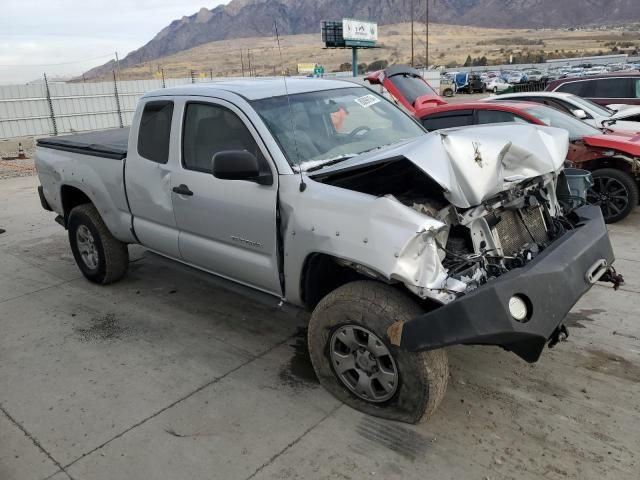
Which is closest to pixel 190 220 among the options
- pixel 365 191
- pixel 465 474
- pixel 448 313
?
pixel 365 191

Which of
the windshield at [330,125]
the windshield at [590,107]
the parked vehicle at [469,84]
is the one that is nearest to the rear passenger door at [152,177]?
the windshield at [330,125]

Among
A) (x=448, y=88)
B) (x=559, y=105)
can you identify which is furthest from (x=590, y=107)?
(x=448, y=88)

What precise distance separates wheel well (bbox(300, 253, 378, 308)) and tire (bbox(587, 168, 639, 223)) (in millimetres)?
4293

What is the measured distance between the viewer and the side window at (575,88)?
11.6 m

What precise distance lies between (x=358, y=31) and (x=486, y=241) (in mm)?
51720

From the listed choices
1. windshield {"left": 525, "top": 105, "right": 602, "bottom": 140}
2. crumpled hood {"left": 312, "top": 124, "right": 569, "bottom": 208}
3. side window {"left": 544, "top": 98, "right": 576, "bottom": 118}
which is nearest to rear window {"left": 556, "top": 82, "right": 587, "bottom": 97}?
side window {"left": 544, "top": 98, "right": 576, "bottom": 118}

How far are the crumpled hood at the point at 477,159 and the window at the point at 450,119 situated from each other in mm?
4412

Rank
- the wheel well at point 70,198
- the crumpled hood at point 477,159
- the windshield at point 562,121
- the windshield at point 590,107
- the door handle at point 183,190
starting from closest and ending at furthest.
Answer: the crumpled hood at point 477,159 → the door handle at point 183,190 → the wheel well at point 70,198 → the windshield at point 562,121 → the windshield at point 590,107

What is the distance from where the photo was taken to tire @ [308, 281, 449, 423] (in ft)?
9.35

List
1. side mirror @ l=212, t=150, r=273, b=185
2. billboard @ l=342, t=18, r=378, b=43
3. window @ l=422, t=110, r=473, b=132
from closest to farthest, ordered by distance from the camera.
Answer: side mirror @ l=212, t=150, r=273, b=185 < window @ l=422, t=110, r=473, b=132 < billboard @ l=342, t=18, r=378, b=43

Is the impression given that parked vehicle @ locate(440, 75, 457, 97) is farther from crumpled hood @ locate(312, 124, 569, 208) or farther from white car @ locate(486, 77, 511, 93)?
crumpled hood @ locate(312, 124, 569, 208)

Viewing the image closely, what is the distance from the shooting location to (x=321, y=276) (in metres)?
3.38

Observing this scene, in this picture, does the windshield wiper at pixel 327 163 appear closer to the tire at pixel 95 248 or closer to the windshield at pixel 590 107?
the tire at pixel 95 248

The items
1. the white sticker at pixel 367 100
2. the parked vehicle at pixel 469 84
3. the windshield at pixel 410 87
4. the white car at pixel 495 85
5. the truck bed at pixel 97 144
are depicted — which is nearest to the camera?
the white sticker at pixel 367 100
